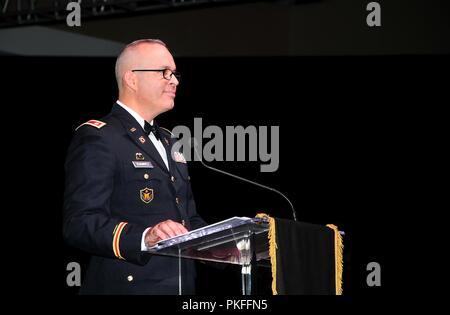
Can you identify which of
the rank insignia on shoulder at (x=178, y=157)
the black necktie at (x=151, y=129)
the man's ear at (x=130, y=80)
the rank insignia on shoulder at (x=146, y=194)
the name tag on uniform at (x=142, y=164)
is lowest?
the rank insignia on shoulder at (x=146, y=194)

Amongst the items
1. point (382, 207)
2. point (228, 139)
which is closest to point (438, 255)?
point (382, 207)

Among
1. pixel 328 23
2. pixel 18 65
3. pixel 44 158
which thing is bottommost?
pixel 44 158

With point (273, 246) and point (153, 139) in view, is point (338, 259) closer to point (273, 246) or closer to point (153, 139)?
point (273, 246)

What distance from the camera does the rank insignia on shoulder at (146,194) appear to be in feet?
9.29

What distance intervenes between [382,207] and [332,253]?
3.49m

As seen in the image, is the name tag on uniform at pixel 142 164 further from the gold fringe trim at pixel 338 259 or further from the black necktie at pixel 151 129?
the gold fringe trim at pixel 338 259

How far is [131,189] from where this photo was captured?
2.82 meters

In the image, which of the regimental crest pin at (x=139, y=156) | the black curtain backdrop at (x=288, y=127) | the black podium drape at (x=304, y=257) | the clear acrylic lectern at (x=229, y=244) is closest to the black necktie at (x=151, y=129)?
the regimental crest pin at (x=139, y=156)

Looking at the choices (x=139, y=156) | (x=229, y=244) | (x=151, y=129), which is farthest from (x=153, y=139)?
(x=229, y=244)

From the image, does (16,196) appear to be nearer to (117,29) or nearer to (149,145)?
(117,29)

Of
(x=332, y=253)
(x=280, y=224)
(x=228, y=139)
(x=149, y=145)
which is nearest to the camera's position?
(x=280, y=224)

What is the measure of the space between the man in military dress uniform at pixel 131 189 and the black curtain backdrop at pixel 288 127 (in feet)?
10.0

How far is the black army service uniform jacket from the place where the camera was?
8.44 ft

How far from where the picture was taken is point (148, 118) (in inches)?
121
